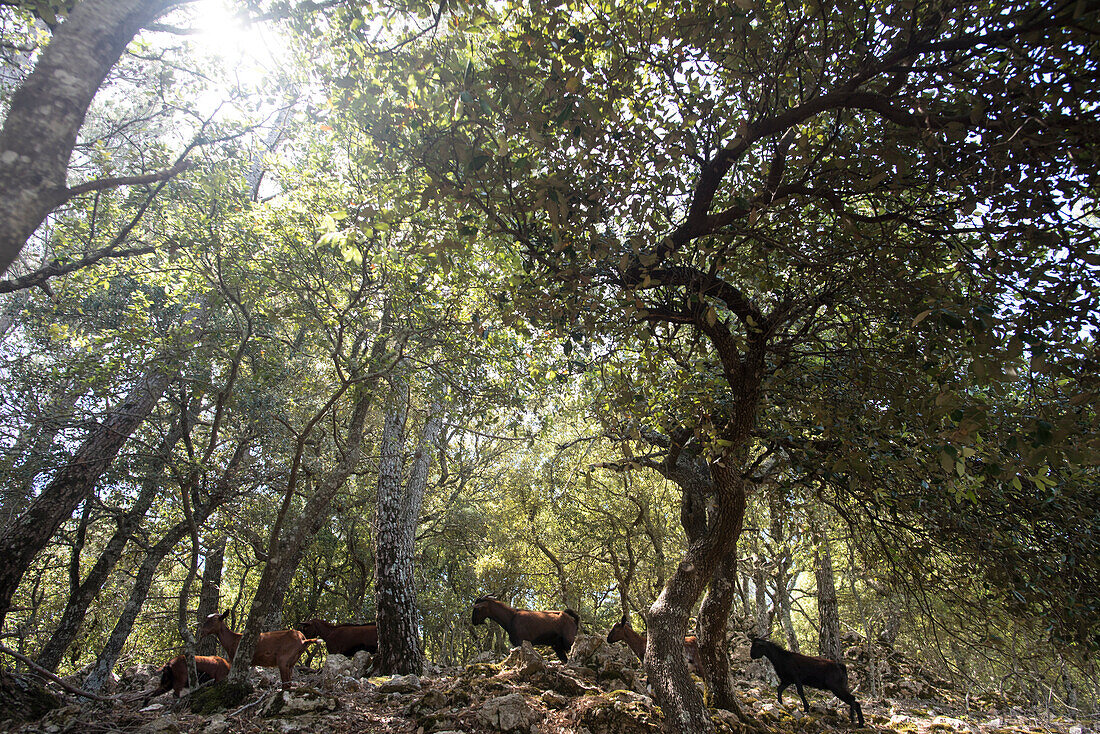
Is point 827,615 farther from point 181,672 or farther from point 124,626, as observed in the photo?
point 124,626

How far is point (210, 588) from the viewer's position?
6.64m

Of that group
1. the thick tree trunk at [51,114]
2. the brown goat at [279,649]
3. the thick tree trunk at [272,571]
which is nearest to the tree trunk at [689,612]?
the thick tree trunk at [272,571]

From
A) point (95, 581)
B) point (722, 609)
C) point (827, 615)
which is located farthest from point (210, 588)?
point (827, 615)

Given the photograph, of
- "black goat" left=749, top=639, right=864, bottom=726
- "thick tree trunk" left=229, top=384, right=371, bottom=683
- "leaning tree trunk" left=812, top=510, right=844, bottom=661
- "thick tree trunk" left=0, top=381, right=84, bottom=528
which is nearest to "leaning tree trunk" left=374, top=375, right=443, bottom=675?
"thick tree trunk" left=229, top=384, right=371, bottom=683

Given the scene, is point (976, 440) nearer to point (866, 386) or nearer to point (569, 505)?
point (866, 386)

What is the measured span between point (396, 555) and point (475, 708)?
430 centimetres

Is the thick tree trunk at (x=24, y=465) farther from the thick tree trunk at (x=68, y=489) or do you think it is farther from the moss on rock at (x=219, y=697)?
the moss on rock at (x=219, y=697)

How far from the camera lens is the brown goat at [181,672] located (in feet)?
21.4

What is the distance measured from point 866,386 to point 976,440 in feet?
6.70

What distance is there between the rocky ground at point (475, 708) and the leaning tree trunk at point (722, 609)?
58 centimetres

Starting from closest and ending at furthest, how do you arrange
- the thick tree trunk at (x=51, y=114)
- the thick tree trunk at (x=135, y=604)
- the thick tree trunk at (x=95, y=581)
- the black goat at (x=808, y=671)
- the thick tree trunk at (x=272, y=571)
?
the thick tree trunk at (x=51, y=114) < the thick tree trunk at (x=272, y=571) < the thick tree trunk at (x=135, y=604) < the black goat at (x=808, y=671) < the thick tree trunk at (x=95, y=581)

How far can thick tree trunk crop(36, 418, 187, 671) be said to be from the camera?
946cm

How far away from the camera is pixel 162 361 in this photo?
7391mm

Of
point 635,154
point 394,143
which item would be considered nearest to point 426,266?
point 394,143
